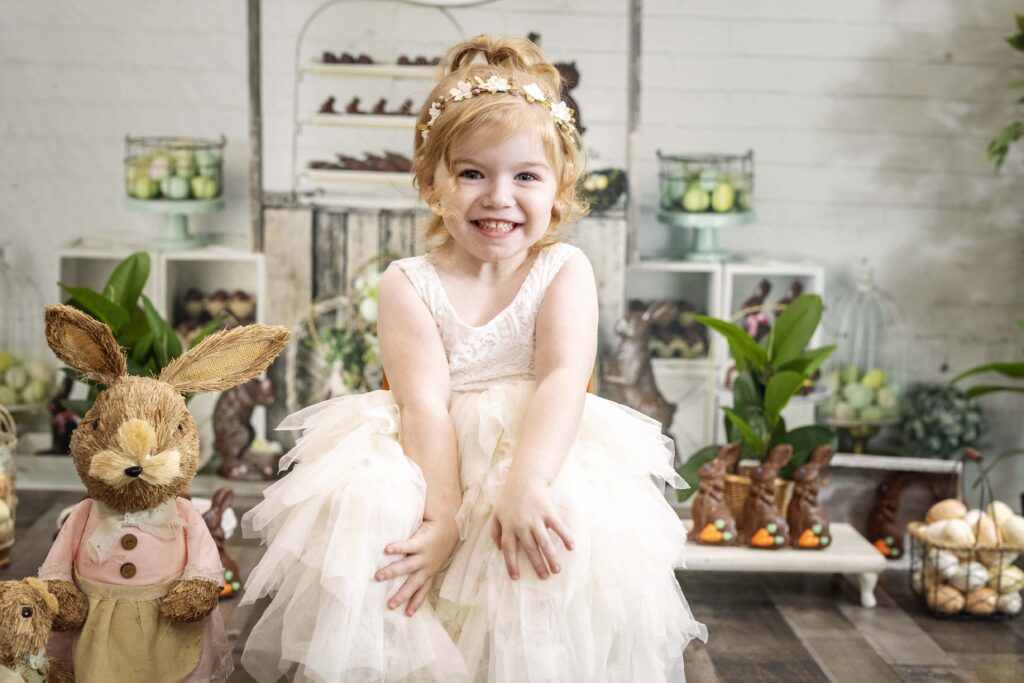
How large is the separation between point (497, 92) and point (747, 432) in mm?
1202

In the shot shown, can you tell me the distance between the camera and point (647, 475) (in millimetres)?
1738

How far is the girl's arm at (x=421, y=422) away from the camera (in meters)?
1.57

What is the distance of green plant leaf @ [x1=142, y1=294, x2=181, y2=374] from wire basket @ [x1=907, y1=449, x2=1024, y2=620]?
1768 millimetres

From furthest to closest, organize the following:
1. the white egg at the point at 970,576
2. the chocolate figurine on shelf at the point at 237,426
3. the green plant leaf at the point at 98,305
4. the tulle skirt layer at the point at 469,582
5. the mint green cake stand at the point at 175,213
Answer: the chocolate figurine on shelf at the point at 237,426, the mint green cake stand at the point at 175,213, the white egg at the point at 970,576, the green plant leaf at the point at 98,305, the tulle skirt layer at the point at 469,582

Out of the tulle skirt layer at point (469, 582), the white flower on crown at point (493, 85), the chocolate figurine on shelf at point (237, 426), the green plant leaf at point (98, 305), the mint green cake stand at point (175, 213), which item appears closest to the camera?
the tulle skirt layer at point (469, 582)

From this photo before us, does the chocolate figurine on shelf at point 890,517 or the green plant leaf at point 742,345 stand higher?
the green plant leaf at point 742,345

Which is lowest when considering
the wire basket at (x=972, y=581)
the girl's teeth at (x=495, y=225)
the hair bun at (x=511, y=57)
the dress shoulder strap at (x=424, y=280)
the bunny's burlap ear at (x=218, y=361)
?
the wire basket at (x=972, y=581)

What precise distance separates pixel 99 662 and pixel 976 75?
2924 millimetres

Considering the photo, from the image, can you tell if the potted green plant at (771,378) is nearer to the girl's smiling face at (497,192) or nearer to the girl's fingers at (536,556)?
the girl's smiling face at (497,192)

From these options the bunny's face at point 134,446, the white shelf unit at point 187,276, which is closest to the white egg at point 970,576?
the bunny's face at point 134,446

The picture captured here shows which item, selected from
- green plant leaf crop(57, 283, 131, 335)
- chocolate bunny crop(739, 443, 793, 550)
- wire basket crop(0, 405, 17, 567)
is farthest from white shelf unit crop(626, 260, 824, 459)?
wire basket crop(0, 405, 17, 567)

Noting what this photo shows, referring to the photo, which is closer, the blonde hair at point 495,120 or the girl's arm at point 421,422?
the girl's arm at point 421,422

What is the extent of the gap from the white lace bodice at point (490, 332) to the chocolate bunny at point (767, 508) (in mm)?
944

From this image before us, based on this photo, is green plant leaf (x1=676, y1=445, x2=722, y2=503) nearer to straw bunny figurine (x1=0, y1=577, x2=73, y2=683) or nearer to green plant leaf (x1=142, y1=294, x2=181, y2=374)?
green plant leaf (x1=142, y1=294, x2=181, y2=374)
